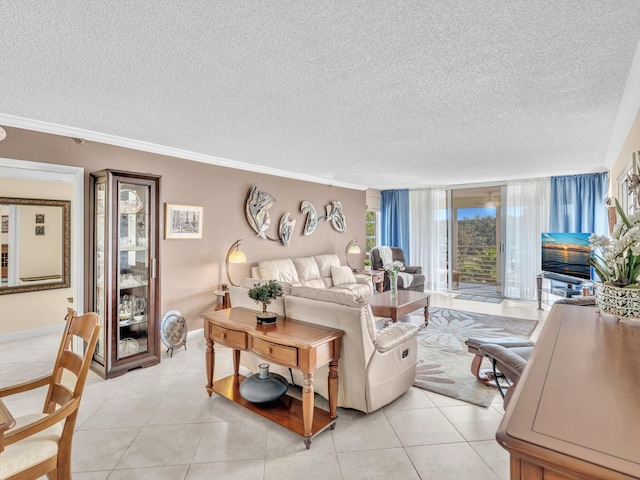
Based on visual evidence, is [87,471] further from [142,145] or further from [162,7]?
[142,145]

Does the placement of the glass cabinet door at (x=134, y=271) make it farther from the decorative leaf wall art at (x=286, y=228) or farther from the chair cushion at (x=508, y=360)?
the chair cushion at (x=508, y=360)

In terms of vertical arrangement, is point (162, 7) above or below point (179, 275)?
above

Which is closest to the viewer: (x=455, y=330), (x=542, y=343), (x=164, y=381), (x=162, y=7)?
(x=542, y=343)

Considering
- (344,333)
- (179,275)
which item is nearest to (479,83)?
(344,333)

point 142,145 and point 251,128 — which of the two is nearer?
point 251,128

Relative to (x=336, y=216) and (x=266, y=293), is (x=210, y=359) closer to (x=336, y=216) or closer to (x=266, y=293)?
(x=266, y=293)

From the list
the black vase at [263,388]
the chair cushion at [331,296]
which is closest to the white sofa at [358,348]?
the chair cushion at [331,296]

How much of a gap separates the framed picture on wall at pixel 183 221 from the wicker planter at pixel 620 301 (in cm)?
409

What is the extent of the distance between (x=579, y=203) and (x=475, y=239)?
215 centimetres

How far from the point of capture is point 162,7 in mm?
1588

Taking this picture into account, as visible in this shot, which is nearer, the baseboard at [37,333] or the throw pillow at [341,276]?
the baseboard at [37,333]

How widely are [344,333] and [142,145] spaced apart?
316 centimetres

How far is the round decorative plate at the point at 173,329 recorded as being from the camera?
3969 millimetres

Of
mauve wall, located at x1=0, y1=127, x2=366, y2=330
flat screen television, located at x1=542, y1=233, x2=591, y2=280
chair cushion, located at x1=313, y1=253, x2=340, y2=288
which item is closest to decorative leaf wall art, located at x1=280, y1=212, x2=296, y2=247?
mauve wall, located at x1=0, y1=127, x2=366, y2=330
